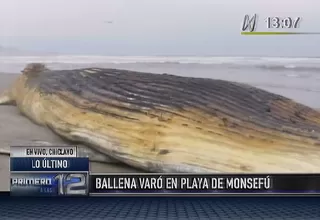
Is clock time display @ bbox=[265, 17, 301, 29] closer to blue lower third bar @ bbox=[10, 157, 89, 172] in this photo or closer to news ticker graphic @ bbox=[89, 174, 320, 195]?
news ticker graphic @ bbox=[89, 174, 320, 195]

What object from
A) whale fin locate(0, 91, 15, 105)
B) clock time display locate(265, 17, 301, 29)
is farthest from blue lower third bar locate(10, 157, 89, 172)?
clock time display locate(265, 17, 301, 29)

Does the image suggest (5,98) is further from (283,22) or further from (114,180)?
(283,22)

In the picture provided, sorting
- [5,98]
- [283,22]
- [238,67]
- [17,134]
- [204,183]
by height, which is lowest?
[204,183]

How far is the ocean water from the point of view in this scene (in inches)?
113

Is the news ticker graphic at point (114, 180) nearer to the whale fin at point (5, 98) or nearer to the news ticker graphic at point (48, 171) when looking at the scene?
the news ticker graphic at point (48, 171)

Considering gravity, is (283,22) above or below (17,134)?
above

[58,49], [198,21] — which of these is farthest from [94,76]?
[198,21]

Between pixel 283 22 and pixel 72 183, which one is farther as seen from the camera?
pixel 72 183

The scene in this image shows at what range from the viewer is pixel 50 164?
2939 millimetres

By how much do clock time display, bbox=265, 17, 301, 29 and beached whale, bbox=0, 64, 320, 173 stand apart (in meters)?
0.39

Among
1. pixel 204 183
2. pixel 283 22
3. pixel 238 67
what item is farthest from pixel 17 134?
pixel 283 22

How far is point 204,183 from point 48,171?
94 cm

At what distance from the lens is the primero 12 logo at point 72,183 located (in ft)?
9.66

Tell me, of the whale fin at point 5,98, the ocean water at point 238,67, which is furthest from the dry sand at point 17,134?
the ocean water at point 238,67
